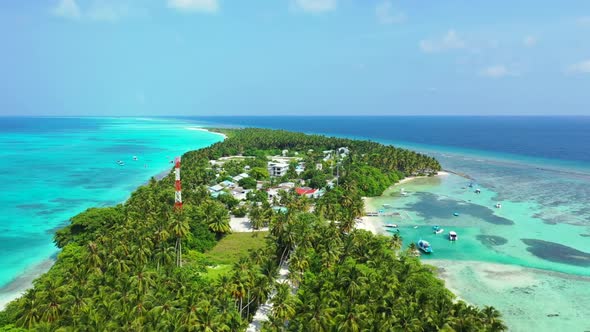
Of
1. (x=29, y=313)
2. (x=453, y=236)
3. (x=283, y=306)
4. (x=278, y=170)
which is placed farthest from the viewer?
(x=278, y=170)

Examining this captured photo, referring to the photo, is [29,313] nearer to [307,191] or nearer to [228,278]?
[228,278]

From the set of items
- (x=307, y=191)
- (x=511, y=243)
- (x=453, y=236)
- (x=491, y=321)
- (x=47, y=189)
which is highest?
(x=491, y=321)

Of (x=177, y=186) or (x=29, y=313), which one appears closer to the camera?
(x=29, y=313)

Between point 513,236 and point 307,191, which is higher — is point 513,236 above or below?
below

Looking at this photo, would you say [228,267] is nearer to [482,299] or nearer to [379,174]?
[482,299]

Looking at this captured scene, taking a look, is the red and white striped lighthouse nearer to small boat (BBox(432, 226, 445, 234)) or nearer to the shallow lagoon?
the shallow lagoon

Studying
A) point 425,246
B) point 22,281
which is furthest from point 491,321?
point 22,281

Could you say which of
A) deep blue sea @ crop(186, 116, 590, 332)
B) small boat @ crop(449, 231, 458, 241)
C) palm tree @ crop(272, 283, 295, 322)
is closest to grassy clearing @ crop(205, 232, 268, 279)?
palm tree @ crop(272, 283, 295, 322)
